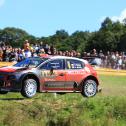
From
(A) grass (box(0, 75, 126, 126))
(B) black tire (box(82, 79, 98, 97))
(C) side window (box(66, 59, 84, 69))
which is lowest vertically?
(A) grass (box(0, 75, 126, 126))

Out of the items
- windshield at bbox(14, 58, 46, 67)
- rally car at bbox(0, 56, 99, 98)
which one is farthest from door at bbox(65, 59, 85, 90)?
windshield at bbox(14, 58, 46, 67)

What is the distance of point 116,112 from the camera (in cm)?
2297

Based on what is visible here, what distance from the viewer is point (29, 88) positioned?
22.7m

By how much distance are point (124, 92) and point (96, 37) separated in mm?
104417

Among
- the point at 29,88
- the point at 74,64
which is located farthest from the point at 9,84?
the point at 74,64

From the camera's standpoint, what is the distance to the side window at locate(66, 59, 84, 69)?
79.8 ft

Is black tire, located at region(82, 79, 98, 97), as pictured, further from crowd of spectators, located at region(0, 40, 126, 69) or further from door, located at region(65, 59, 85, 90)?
crowd of spectators, located at region(0, 40, 126, 69)

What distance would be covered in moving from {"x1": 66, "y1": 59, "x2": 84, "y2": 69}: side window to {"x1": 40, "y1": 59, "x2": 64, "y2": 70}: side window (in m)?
0.32

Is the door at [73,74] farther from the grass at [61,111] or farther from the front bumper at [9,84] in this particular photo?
the front bumper at [9,84]

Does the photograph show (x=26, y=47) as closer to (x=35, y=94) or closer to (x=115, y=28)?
(x=35, y=94)

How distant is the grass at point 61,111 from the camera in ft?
65.4

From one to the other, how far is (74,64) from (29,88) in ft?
9.13

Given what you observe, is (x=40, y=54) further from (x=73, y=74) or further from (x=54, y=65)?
(x=54, y=65)

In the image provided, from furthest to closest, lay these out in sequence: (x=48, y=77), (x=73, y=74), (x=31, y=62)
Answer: (x=73, y=74) < (x=31, y=62) < (x=48, y=77)
